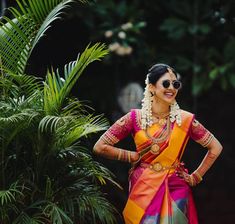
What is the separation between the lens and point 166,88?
454 cm

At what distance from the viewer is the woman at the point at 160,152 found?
14.9ft

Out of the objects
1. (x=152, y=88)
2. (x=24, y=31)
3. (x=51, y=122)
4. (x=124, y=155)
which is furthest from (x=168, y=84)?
(x=24, y=31)

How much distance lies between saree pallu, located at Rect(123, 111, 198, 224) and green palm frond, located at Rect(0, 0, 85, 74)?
109cm

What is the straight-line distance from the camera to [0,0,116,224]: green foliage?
188 inches

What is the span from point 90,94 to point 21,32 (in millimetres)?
2903

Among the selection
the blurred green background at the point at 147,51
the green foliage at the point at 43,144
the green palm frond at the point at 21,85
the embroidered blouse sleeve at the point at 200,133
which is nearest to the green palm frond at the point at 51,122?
the green foliage at the point at 43,144

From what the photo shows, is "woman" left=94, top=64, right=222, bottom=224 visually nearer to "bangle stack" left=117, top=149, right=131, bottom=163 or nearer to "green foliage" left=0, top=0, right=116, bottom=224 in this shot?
"bangle stack" left=117, top=149, right=131, bottom=163

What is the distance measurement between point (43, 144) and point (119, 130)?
536 millimetres

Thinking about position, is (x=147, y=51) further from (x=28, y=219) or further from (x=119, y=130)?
(x=28, y=219)

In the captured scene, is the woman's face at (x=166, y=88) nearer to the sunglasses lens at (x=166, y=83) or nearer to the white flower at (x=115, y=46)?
the sunglasses lens at (x=166, y=83)

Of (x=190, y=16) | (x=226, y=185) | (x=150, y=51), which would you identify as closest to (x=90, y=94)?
(x=150, y=51)

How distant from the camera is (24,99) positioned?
16.6ft

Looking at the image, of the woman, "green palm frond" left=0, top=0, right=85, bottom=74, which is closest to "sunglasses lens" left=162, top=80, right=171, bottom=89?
the woman

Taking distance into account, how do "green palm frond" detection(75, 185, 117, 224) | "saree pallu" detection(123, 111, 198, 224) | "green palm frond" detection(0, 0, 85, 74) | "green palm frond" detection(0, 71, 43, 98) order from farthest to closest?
"green palm frond" detection(0, 0, 85, 74) < "green palm frond" detection(0, 71, 43, 98) < "green palm frond" detection(75, 185, 117, 224) < "saree pallu" detection(123, 111, 198, 224)
